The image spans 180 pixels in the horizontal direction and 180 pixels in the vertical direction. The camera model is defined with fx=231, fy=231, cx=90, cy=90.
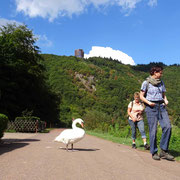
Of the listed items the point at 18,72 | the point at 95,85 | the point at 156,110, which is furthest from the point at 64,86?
the point at 156,110

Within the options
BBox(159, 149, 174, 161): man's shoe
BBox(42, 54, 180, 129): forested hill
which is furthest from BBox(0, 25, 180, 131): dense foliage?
BBox(159, 149, 174, 161): man's shoe

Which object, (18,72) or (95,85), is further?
(95,85)

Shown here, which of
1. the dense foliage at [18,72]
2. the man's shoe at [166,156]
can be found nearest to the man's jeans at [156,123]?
the man's shoe at [166,156]

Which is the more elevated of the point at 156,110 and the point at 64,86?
the point at 64,86

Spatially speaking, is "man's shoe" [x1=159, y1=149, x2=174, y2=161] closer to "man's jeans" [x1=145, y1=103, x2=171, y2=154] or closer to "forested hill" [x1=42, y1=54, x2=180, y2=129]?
"man's jeans" [x1=145, y1=103, x2=171, y2=154]

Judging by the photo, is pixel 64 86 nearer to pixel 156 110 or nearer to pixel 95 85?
pixel 95 85

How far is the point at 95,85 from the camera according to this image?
131m

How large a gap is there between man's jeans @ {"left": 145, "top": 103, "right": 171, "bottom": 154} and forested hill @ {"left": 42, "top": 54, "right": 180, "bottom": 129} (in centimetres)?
6700

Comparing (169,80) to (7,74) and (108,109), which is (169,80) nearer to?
(108,109)

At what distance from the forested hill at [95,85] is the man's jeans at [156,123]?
67.0 metres

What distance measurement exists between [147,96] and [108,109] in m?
84.7

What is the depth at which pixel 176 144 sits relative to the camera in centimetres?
730

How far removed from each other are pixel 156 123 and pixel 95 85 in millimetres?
125562

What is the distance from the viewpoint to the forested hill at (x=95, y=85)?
300ft
